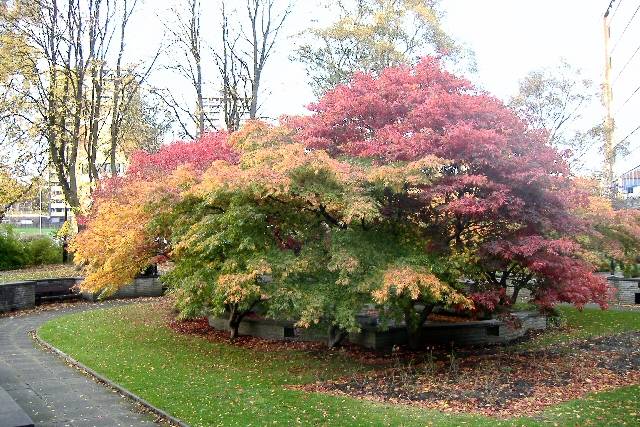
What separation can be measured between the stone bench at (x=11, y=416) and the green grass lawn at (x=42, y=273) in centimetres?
1733

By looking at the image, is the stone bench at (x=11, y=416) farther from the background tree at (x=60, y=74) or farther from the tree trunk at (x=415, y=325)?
the background tree at (x=60, y=74)

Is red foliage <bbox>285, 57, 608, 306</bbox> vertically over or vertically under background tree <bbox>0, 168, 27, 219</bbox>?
under

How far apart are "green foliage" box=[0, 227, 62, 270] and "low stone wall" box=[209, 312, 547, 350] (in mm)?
17429

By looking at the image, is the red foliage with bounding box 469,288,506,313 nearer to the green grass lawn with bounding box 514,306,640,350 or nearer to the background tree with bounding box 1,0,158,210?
the green grass lawn with bounding box 514,306,640,350

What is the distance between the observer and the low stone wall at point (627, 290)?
68.4 feet

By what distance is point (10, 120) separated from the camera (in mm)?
27250

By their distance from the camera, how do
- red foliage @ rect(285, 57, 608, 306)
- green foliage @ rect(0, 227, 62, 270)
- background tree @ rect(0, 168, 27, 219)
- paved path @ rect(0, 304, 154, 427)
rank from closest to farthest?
paved path @ rect(0, 304, 154, 427) → red foliage @ rect(285, 57, 608, 306) → background tree @ rect(0, 168, 27, 219) → green foliage @ rect(0, 227, 62, 270)

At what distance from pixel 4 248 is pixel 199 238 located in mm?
20328

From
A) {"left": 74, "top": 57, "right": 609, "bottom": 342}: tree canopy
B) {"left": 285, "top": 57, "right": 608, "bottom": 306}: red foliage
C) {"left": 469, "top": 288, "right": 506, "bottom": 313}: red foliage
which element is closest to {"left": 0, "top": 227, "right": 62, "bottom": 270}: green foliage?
{"left": 74, "top": 57, "right": 609, "bottom": 342}: tree canopy

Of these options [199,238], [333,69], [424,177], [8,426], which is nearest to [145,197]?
[199,238]

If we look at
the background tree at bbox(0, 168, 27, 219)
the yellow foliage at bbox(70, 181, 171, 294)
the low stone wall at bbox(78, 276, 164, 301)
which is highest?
the background tree at bbox(0, 168, 27, 219)

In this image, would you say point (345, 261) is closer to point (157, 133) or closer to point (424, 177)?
point (424, 177)

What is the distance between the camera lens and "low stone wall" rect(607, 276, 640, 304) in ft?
68.4

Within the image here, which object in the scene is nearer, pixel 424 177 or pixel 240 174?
pixel 424 177
